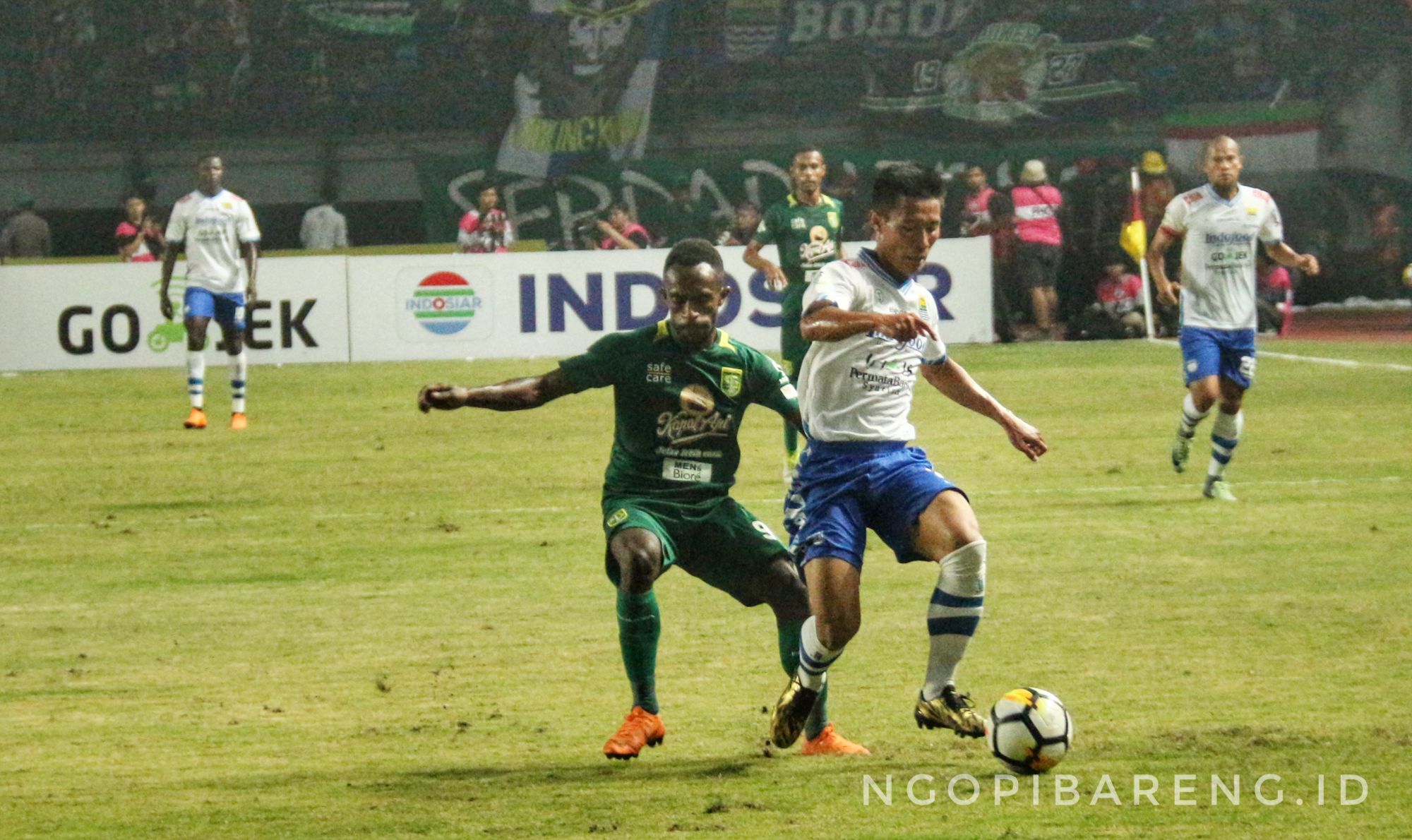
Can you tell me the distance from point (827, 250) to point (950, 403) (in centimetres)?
570

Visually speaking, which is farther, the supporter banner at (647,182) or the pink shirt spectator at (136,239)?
the supporter banner at (647,182)

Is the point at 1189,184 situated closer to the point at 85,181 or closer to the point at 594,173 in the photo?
the point at 594,173

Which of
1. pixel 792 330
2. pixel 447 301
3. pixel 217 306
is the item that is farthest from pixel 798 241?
pixel 447 301

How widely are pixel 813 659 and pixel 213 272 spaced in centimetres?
1339

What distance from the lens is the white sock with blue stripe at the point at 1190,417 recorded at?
13844 mm

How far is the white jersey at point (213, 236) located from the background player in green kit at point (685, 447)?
1237 centimetres

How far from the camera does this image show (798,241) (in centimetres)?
1514

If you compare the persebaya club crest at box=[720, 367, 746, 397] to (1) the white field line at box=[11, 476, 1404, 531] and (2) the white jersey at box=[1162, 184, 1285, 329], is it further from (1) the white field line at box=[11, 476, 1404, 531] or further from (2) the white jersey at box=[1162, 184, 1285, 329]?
(2) the white jersey at box=[1162, 184, 1285, 329]

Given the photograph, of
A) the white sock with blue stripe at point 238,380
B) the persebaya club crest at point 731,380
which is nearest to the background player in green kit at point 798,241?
the white sock with blue stripe at point 238,380

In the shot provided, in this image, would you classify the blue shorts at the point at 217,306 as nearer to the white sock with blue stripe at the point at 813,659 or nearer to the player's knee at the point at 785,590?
the player's knee at the point at 785,590

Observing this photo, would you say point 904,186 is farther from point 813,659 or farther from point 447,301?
point 447,301

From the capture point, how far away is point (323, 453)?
16781 millimetres

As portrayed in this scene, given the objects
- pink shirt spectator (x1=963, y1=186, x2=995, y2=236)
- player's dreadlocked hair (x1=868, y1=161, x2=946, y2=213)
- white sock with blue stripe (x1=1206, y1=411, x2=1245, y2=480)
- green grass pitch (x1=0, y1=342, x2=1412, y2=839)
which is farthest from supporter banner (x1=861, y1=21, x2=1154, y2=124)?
player's dreadlocked hair (x1=868, y1=161, x2=946, y2=213)

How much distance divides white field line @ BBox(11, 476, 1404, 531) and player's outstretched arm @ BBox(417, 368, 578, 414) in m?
6.37
